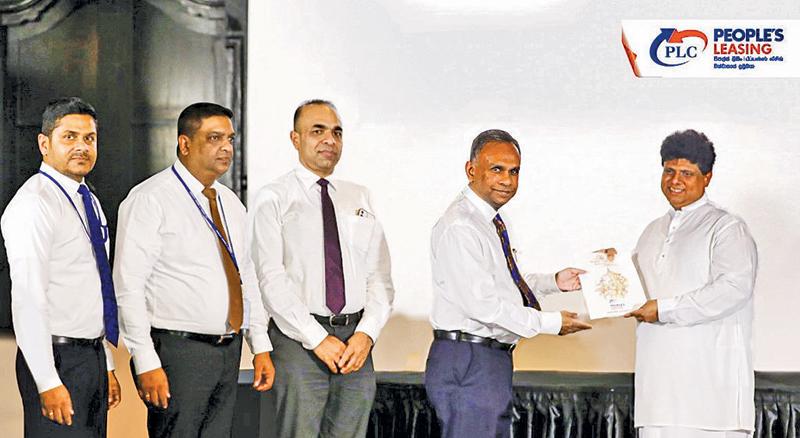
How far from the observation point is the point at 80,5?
5.08 m

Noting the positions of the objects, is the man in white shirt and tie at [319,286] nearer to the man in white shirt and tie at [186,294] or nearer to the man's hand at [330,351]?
the man's hand at [330,351]

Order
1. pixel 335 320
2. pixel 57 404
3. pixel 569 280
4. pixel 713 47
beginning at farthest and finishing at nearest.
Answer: pixel 713 47
pixel 569 280
pixel 335 320
pixel 57 404

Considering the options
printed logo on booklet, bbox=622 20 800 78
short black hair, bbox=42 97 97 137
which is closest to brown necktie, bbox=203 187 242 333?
short black hair, bbox=42 97 97 137

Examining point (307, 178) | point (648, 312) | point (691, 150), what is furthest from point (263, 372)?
Answer: point (691, 150)

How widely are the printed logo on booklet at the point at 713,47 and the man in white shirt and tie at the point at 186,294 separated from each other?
7.01 ft

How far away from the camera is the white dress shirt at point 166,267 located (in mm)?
3789

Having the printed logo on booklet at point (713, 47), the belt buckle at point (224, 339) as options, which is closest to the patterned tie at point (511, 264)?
the belt buckle at point (224, 339)

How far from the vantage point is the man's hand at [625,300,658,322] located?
406 cm

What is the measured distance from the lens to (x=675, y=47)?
5062 millimetres

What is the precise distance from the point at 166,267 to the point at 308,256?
0.57 m

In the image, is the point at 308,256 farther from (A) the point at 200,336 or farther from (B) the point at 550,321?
(B) the point at 550,321

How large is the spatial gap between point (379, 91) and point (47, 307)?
2140mm

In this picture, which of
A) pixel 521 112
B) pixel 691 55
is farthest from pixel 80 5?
pixel 691 55

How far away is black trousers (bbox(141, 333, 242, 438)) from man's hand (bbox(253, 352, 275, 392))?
0.15m
